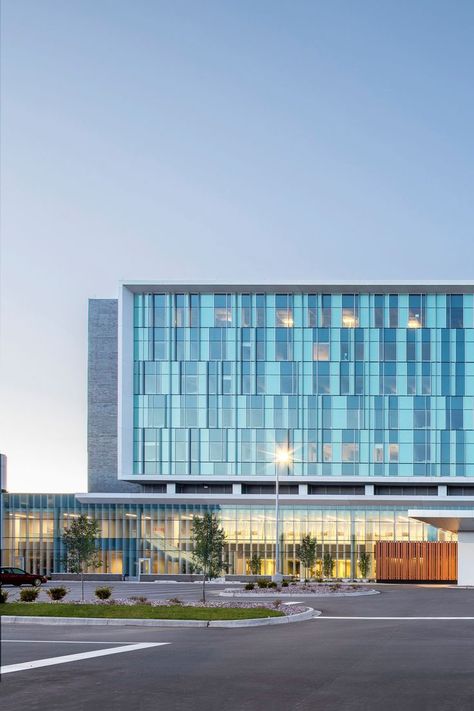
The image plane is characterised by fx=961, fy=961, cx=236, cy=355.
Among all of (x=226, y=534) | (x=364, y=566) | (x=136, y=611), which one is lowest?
(x=364, y=566)

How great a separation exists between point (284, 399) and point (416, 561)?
58.7 ft

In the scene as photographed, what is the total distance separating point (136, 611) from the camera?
94.3 ft

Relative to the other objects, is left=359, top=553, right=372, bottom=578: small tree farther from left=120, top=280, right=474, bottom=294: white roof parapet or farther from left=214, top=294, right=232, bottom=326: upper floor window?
left=214, top=294, right=232, bottom=326: upper floor window

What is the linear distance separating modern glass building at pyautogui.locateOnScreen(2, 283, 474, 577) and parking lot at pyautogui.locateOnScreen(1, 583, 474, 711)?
5658 centimetres

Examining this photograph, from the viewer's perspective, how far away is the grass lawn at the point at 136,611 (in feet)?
91.7

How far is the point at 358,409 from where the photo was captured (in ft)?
277

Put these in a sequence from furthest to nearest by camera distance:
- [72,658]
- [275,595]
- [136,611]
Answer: [275,595] → [136,611] → [72,658]

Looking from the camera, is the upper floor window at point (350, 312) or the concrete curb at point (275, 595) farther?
the upper floor window at point (350, 312)

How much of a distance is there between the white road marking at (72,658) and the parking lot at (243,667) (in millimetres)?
21

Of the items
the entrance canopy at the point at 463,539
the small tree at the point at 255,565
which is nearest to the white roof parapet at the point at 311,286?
the entrance canopy at the point at 463,539

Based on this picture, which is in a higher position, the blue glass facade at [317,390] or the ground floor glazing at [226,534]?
the blue glass facade at [317,390]

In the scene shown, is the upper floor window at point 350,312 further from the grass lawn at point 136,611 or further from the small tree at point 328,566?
the grass lawn at point 136,611

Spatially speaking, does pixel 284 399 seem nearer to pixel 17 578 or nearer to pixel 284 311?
pixel 284 311

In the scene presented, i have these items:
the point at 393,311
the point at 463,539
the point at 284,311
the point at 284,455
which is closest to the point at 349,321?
the point at 393,311
